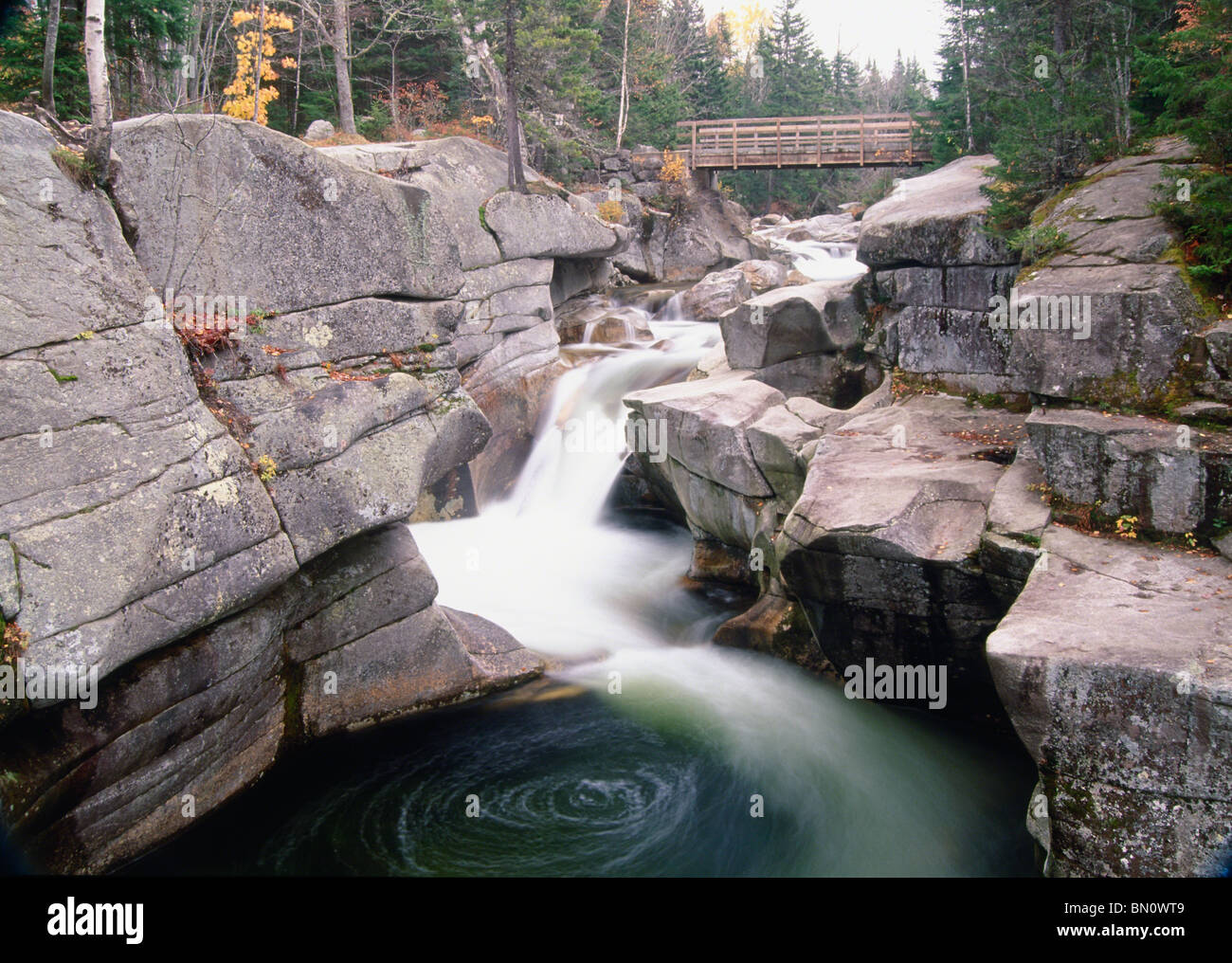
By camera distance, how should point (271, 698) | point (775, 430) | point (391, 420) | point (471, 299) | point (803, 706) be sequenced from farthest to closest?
point (471, 299) < point (775, 430) < point (803, 706) < point (391, 420) < point (271, 698)

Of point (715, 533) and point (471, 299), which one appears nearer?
point (715, 533)

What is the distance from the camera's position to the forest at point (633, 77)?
34.8ft

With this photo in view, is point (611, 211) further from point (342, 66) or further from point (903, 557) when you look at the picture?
point (903, 557)

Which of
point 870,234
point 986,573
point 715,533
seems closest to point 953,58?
point 870,234

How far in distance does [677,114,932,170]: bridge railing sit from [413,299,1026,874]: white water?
1670 cm

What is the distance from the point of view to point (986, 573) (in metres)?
8.20

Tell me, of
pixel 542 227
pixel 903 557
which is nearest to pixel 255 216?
pixel 903 557

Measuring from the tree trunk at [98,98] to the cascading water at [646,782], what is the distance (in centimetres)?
634

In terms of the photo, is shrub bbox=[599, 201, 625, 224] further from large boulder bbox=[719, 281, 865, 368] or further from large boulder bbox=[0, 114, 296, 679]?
large boulder bbox=[0, 114, 296, 679]

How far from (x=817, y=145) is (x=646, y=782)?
26.9m

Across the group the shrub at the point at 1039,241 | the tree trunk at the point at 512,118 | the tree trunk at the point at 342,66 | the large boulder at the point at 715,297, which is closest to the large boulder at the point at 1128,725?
the shrub at the point at 1039,241

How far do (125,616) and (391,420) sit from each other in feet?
11.6
